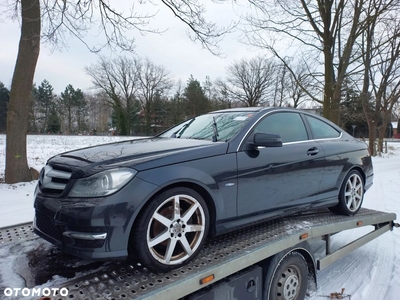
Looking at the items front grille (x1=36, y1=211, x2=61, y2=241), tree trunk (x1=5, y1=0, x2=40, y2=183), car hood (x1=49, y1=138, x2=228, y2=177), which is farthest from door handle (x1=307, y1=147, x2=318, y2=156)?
tree trunk (x1=5, y1=0, x2=40, y2=183)

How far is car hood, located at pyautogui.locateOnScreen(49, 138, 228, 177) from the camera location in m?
2.23

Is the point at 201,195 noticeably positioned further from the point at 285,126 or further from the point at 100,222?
the point at 285,126

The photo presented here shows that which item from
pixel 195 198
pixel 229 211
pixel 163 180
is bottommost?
pixel 229 211

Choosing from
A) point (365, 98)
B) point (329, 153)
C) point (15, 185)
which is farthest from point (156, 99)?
point (329, 153)

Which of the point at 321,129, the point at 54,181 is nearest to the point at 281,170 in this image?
the point at 321,129

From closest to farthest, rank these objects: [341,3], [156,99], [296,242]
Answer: [296,242] → [341,3] → [156,99]

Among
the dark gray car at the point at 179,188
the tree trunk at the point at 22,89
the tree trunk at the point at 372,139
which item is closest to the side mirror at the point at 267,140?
the dark gray car at the point at 179,188

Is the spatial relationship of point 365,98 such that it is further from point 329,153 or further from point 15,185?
point 15,185

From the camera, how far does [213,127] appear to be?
332 centimetres

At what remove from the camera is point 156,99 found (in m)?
53.8

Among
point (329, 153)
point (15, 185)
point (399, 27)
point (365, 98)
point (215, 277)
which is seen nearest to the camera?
point (215, 277)

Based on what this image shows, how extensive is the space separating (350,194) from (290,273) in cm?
176

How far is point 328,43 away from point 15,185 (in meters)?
12.9

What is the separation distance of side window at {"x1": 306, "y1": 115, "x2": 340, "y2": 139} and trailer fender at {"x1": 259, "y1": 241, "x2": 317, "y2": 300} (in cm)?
150
